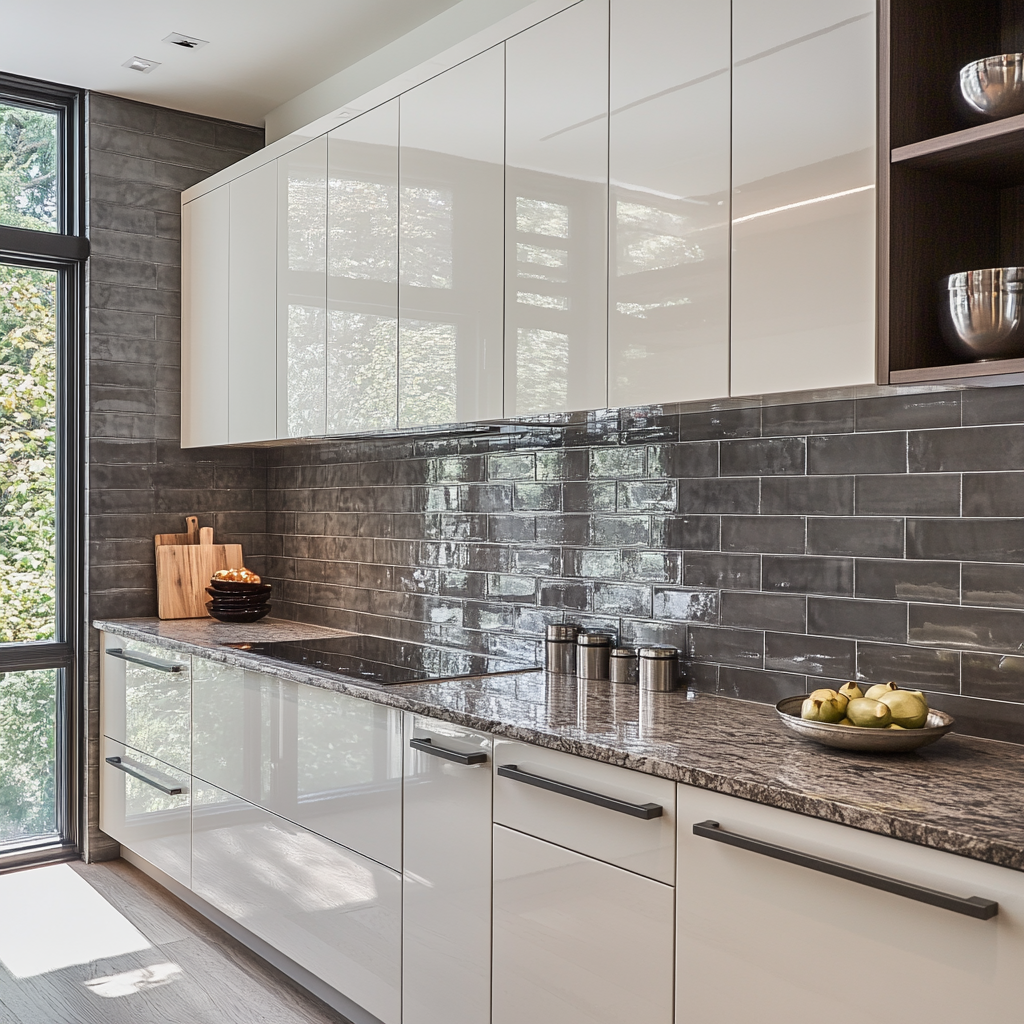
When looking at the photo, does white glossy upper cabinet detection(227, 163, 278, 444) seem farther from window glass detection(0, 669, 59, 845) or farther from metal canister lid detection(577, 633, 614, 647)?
metal canister lid detection(577, 633, 614, 647)

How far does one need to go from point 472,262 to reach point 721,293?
0.85 meters

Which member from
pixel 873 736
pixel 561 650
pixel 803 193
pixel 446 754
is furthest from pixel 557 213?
pixel 873 736

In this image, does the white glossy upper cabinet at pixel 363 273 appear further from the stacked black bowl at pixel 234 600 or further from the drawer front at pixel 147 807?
the drawer front at pixel 147 807

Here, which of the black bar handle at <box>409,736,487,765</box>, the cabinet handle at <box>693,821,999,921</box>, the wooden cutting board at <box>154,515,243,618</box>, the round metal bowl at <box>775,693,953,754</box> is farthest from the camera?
the wooden cutting board at <box>154,515,243,618</box>

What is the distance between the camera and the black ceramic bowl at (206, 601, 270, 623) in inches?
154

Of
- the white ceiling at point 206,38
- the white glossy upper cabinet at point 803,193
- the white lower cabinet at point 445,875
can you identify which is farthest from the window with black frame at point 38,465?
the white glossy upper cabinet at point 803,193

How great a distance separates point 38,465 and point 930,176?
10.9 feet

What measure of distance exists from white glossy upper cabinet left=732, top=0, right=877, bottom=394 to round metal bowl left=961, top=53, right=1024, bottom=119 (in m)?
0.16

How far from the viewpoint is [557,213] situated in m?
2.45

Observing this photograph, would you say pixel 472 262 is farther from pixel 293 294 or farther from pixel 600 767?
pixel 600 767

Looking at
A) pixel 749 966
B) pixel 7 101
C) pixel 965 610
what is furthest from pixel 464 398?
pixel 7 101

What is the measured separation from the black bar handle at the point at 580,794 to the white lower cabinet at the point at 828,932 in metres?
0.06

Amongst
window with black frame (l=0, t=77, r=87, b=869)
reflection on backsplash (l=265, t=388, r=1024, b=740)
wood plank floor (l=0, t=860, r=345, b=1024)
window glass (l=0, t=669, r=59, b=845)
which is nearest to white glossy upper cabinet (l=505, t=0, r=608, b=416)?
reflection on backsplash (l=265, t=388, r=1024, b=740)

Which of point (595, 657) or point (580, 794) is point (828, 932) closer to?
point (580, 794)
